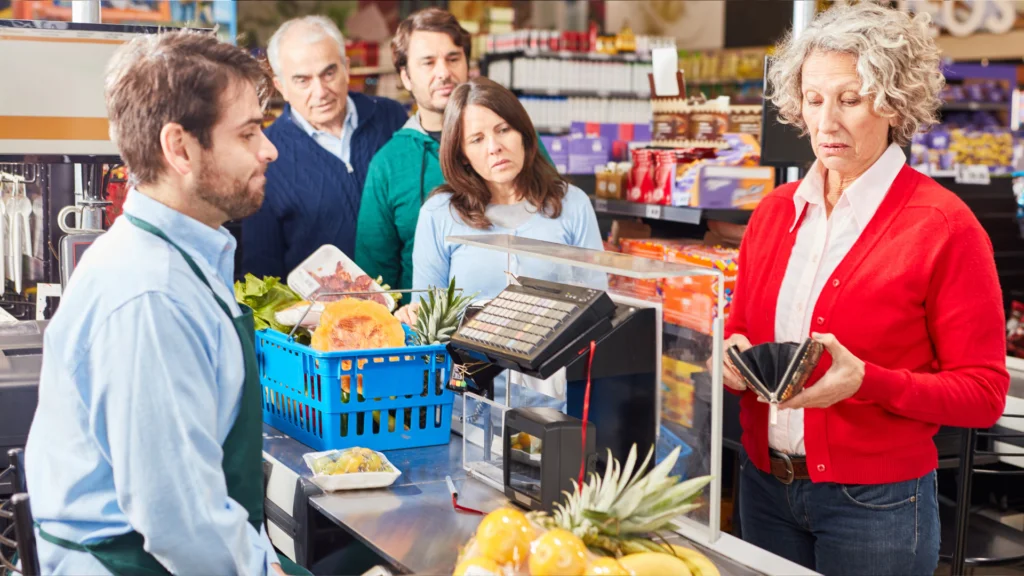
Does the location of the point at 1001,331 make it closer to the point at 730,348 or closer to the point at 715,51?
the point at 730,348

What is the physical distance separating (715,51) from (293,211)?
848 cm

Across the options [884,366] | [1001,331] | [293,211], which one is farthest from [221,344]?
[293,211]

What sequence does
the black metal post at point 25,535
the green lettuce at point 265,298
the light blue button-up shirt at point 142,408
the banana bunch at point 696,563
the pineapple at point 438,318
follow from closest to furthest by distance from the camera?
the light blue button-up shirt at point 142,408 < the banana bunch at point 696,563 < the black metal post at point 25,535 < the pineapple at point 438,318 < the green lettuce at point 265,298

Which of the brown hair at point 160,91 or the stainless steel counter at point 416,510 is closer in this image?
the brown hair at point 160,91

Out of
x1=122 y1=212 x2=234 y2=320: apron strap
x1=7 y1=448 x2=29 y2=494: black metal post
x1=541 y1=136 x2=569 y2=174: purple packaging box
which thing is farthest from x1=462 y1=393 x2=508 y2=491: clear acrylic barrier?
x1=541 y1=136 x2=569 y2=174: purple packaging box

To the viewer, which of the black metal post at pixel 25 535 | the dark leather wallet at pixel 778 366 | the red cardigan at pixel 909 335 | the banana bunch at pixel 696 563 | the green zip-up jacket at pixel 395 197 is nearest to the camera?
the banana bunch at pixel 696 563

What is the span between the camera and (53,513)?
5.49 ft

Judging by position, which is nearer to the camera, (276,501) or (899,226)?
(899,226)

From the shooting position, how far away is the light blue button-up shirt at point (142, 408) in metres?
1.56

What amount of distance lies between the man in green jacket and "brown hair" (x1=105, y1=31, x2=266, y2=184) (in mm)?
1937

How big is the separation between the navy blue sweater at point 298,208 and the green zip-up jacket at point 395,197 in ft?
0.72

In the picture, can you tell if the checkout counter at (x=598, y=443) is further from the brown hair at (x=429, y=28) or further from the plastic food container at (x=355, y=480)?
the brown hair at (x=429, y=28)

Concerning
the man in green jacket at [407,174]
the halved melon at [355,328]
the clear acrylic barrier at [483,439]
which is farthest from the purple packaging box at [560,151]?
the clear acrylic barrier at [483,439]

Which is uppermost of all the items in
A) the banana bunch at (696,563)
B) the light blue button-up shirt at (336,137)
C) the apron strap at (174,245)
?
the light blue button-up shirt at (336,137)
